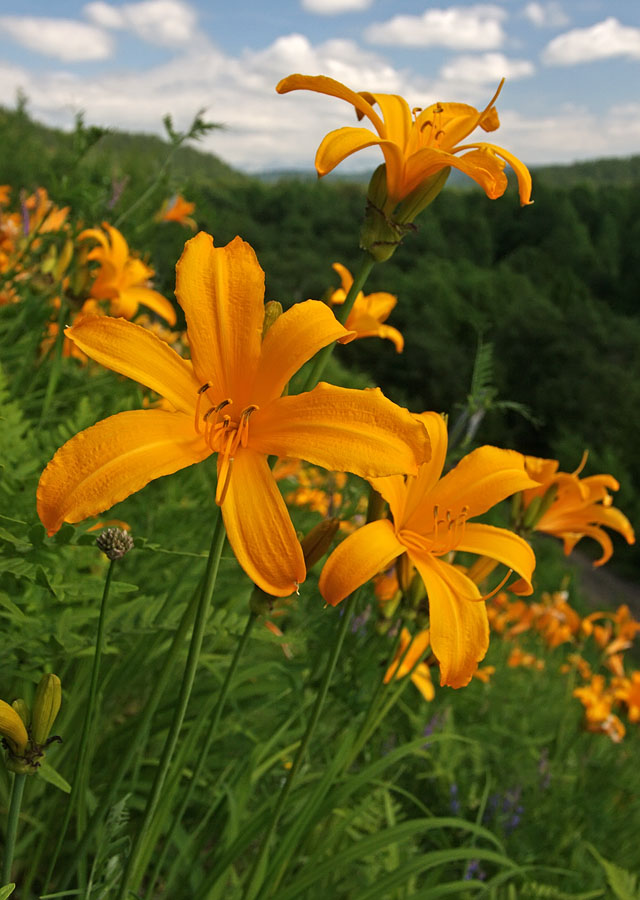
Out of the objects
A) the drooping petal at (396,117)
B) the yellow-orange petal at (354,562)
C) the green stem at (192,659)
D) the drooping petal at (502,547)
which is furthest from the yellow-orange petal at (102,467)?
the drooping petal at (396,117)

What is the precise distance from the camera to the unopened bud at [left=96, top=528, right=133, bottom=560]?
854 mm

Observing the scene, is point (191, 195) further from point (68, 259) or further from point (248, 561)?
point (248, 561)

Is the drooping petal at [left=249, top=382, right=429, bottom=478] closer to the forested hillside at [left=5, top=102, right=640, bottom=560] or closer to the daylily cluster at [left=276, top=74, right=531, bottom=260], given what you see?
the daylily cluster at [left=276, top=74, right=531, bottom=260]

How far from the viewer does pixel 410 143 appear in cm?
111

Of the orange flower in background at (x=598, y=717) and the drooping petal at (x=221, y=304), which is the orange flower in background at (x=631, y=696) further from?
the drooping petal at (x=221, y=304)

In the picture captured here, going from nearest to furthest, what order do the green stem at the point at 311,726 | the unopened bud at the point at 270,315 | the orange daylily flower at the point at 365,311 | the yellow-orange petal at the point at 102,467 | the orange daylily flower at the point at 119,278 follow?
the yellow-orange petal at the point at 102,467, the unopened bud at the point at 270,315, the green stem at the point at 311,726, the orange daylily flower at the point at 365,311, the orange daylily flower at the point at 119,278

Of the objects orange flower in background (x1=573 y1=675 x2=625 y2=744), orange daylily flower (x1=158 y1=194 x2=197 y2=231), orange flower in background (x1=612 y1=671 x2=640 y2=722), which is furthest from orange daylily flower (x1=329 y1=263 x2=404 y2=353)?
orange flower in background (x1=612 y1=671 x2=640 y2=722)

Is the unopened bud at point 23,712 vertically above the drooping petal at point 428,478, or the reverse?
the drooping petal at point 428,478

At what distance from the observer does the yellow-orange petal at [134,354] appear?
798 millimetres

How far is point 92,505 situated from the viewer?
72cm

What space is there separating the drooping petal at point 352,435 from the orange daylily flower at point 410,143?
343mm

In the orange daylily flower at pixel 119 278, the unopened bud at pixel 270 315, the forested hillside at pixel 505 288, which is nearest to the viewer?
the unopened bud at pixel 270 315

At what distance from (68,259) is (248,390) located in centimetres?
161

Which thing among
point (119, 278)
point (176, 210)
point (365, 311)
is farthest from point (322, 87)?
point (176, 210)
